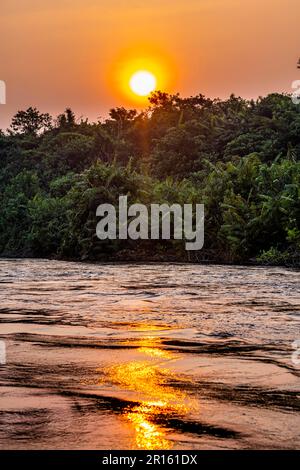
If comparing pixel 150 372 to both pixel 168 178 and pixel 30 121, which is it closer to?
pixel 168 178

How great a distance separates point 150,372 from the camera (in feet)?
18.4

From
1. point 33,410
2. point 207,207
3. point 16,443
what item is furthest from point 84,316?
point 207,207

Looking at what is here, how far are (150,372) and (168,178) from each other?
21570 mm

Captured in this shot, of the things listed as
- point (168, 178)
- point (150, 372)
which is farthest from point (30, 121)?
point (150, 372)

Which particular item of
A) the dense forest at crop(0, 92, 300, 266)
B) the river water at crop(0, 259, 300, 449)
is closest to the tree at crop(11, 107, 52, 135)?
the dense forest at crop(0, 92, 300, 266)

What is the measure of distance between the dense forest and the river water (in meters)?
9.24

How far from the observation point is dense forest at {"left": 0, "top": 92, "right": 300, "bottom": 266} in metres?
21.0

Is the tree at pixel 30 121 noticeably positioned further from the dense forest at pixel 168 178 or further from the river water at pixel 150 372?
the river water at pixel 150 372

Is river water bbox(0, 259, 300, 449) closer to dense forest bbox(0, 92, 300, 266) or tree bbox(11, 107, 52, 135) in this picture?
dense forest bbox(0, 92, 300, 266)

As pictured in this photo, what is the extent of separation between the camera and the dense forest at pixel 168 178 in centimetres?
2095

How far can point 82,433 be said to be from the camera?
4.05 meters

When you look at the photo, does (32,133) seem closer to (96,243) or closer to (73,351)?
(96,243)

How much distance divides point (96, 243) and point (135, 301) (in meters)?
13.1

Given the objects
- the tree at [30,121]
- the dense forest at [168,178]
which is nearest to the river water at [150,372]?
the dense forest at [168,178]
